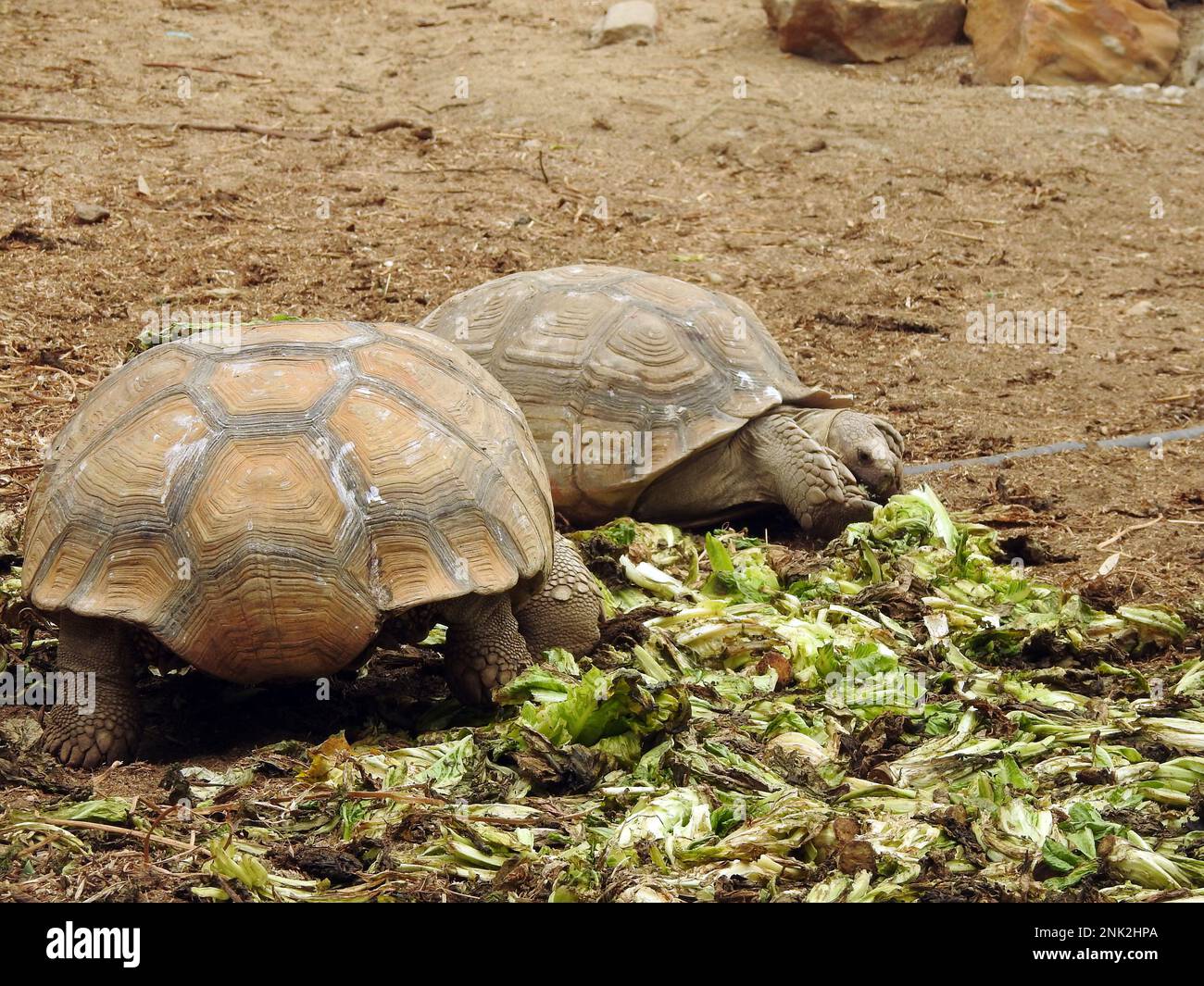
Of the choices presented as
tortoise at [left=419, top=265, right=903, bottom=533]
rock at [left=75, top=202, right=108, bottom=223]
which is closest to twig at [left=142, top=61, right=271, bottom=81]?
rock at [left=75, top=202, right=108, bottom=223]

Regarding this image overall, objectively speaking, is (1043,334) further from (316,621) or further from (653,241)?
(316,621)

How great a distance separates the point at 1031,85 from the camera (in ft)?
45.0

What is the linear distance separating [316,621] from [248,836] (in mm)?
635

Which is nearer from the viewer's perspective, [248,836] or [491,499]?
[248,836]

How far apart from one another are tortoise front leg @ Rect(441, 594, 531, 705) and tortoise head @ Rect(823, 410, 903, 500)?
272cm

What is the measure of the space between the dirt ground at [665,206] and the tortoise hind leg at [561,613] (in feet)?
7.21

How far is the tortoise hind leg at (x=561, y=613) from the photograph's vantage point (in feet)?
15.4

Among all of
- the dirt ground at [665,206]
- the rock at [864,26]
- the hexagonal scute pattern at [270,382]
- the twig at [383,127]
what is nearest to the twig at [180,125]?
the dirt ground at [665,206]

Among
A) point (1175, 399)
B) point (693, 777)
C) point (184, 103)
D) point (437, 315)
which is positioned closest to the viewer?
point (693, 777)

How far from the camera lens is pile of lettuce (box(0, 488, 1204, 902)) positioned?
3.33 metres

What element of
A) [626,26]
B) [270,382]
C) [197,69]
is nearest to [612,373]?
[270,382]

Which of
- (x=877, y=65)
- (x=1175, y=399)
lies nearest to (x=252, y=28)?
(x=877, y=65)

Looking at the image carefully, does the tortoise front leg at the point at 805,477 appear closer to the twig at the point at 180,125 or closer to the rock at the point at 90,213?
the rock at the point at 90,213
